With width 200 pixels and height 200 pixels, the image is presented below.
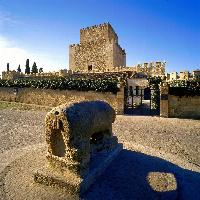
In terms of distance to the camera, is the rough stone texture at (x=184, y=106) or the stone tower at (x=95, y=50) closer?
the rough stone texture at (x=184, y=106)

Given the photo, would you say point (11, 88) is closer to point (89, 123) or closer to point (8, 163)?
point (8, 163)

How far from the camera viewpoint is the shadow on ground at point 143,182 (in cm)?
494

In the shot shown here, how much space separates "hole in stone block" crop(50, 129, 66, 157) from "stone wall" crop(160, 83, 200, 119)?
37.6 ft

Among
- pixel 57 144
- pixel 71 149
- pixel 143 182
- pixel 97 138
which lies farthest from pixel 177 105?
pixel 71 149

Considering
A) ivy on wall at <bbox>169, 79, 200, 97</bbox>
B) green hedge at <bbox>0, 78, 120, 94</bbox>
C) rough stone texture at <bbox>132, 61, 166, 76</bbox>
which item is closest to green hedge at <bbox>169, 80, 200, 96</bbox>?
ivy on wall at <bbox>169, 79, 200, 97</bbox>

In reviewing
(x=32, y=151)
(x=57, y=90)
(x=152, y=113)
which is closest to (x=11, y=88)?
(x=57, y=90)

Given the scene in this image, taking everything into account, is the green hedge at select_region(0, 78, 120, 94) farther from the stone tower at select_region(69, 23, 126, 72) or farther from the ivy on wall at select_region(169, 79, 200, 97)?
the stone tower at select_region(69, 23, 126, 72)

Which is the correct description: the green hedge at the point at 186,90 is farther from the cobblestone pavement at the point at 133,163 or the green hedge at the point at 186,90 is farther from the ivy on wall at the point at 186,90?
the cobblestone pavement at the point at 133,163

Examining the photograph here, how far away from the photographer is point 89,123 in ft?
17.3

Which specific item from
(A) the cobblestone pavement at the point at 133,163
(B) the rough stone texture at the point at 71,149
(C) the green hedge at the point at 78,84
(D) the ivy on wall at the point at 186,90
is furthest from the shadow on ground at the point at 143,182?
(C) the green hedge at the point at 78,84

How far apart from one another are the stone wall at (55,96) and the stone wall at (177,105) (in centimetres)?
280

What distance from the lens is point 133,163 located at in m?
6.31

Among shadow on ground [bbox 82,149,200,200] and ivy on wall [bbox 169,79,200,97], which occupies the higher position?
ivy on wall [bbox 169,79,200,97]

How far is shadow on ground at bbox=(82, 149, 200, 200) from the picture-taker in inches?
195
